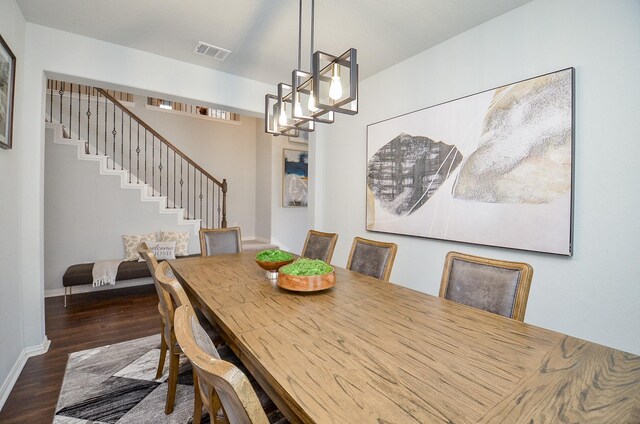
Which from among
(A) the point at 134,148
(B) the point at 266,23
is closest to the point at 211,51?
(B) the point at 266,23

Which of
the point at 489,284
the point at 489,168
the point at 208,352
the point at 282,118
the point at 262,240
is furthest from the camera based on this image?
the point at 262,240

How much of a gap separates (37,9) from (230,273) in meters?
2.57

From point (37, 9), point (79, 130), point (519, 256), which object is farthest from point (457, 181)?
point (79, 130)

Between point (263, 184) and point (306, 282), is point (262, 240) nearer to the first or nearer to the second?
point (263, 184)

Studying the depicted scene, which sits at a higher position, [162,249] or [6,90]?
[6,90]

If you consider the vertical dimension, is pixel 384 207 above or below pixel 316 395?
above

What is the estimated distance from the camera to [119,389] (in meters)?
1.95

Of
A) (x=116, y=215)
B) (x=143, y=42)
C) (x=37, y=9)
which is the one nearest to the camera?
(x=37, y=9)

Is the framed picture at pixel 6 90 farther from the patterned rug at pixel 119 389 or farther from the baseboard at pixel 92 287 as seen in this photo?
the baseboard at pixel 92 287

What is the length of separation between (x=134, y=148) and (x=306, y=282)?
5377 millimetres

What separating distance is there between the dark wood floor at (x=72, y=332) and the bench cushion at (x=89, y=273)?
27 cm

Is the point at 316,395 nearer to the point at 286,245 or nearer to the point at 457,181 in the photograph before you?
the point at 457,181

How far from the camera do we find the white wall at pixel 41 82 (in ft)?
7.89

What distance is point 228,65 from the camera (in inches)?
126
